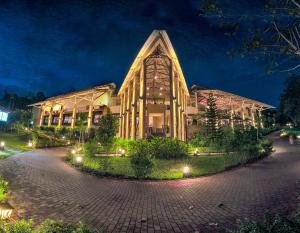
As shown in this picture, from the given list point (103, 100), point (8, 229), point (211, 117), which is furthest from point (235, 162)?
point (103, 100)

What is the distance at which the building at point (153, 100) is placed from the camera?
2188 centimetres

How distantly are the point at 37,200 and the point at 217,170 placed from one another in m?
9.89

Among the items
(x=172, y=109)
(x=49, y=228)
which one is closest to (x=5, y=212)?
(x=49, y=228)

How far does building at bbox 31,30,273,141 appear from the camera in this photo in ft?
71.8

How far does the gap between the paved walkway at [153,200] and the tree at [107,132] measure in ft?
28.4

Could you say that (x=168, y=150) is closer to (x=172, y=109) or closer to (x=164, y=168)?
(x=164, y=168)

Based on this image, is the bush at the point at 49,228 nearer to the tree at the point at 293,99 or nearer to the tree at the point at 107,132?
the tree at the point at 107,132

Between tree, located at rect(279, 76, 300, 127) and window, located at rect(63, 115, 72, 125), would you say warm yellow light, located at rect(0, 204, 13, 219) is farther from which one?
tree, located at rect(279, 76, 300, 127)

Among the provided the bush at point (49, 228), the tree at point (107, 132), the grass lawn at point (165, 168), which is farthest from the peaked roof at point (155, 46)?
the bush at point (49, 228)

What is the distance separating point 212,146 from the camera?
2028cm

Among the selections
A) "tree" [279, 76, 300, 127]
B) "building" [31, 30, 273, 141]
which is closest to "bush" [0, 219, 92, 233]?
"building" [31, 30, 273, 141]

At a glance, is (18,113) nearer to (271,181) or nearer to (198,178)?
(198,178)

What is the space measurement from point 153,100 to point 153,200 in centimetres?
2778

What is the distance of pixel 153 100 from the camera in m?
34.1
